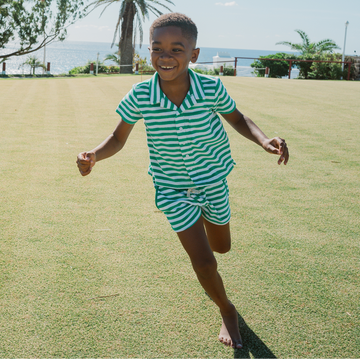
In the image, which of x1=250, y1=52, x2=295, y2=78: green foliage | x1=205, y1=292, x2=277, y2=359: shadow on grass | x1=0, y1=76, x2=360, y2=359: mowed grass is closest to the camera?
x1=205, y1=292, x2=277, y2=359: shadow on grass

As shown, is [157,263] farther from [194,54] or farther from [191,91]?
[194,54]

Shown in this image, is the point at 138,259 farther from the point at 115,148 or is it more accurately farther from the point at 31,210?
the point at 31,210

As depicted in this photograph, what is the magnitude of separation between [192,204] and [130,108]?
0.68 metres

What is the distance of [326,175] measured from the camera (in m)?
5.88

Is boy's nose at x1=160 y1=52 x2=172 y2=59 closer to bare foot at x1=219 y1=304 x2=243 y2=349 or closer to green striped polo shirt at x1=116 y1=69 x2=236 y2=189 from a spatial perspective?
green striped polo shirt at x1=116 y1=69 x2=236 y2=189

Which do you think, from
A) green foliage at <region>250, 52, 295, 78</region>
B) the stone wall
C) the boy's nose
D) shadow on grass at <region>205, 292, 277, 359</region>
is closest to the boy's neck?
the boy's nose

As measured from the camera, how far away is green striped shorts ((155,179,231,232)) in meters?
2.50

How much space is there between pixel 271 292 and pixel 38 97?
11508 millimetres

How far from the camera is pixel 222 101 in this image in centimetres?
266

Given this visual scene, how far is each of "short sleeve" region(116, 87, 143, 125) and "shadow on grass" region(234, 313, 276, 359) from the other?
143 cm

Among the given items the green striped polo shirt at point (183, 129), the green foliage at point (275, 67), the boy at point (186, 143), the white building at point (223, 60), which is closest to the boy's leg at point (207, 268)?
the boy at point (186, 143)

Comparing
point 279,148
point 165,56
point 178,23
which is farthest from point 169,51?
point 279,148

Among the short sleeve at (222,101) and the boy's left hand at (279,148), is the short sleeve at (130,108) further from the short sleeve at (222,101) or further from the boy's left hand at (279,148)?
the boy's left hand at (279,148)

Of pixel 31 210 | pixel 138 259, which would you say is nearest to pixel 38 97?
pixel 31 210
